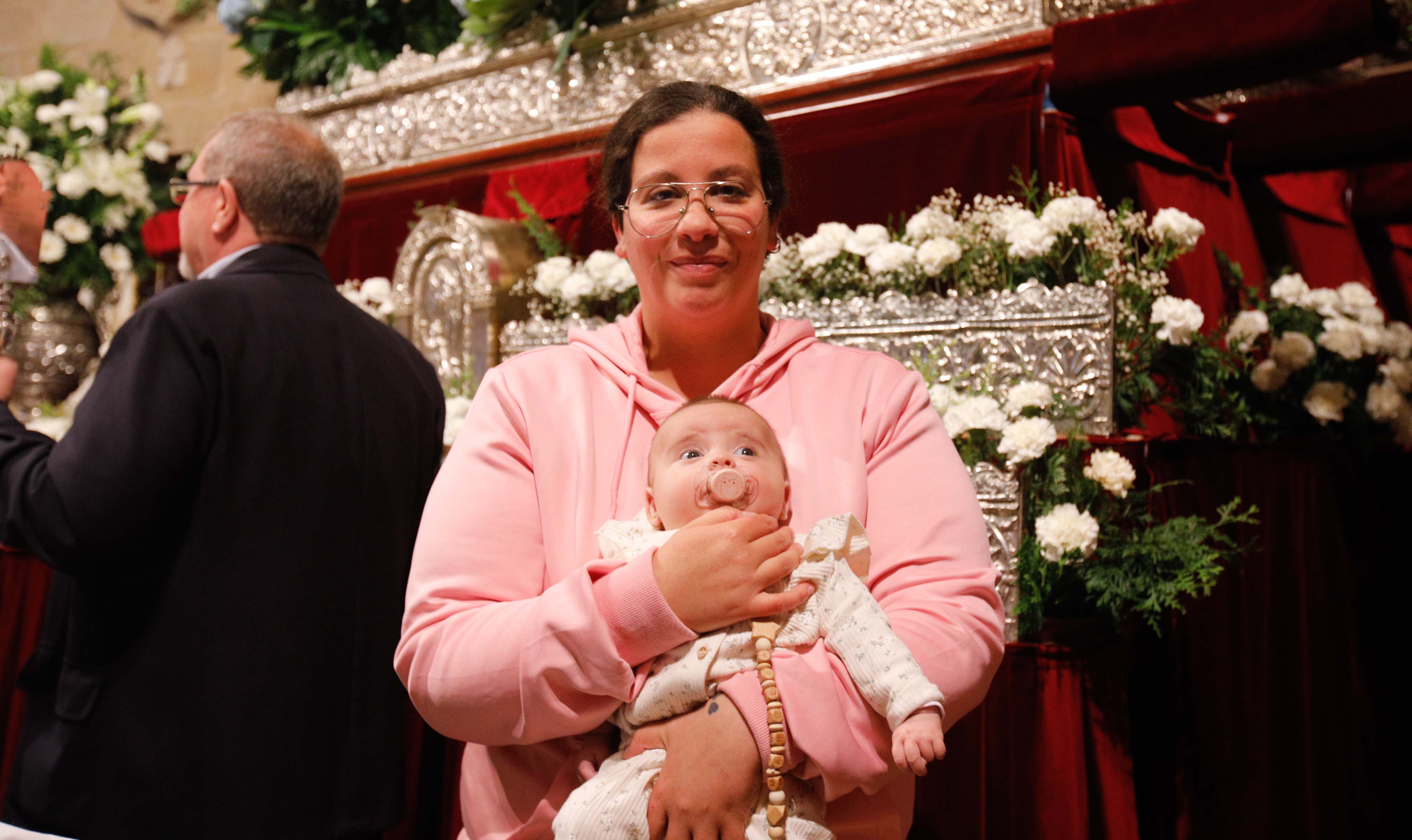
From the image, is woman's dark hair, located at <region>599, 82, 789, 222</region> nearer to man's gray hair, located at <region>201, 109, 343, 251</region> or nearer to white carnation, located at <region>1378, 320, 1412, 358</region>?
man's gray hair, located at <region>201, 109, 343, 251</region>

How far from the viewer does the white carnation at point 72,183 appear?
5.23m

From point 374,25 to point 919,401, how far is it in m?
5.35

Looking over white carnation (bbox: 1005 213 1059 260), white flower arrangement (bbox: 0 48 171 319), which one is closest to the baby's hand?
white carnation (bbox: 1005 213 1059 260)

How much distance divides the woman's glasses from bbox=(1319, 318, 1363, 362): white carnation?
7.55ft

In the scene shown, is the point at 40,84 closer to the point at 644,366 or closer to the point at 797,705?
the point at 644,366

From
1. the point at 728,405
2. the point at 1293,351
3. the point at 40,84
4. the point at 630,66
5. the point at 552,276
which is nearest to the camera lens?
the point at 728,405

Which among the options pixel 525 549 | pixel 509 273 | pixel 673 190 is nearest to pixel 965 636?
pixel 525 549

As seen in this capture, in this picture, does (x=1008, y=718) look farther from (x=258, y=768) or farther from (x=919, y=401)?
(x=258, y=768)

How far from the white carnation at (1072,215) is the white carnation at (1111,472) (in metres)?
0.70

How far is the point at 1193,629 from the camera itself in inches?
111

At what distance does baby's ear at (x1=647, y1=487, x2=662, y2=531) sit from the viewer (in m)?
1.55

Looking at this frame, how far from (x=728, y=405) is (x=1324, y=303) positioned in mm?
2580

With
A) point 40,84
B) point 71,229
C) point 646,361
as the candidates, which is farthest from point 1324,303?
point 40,84

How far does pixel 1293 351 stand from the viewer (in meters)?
3.08
